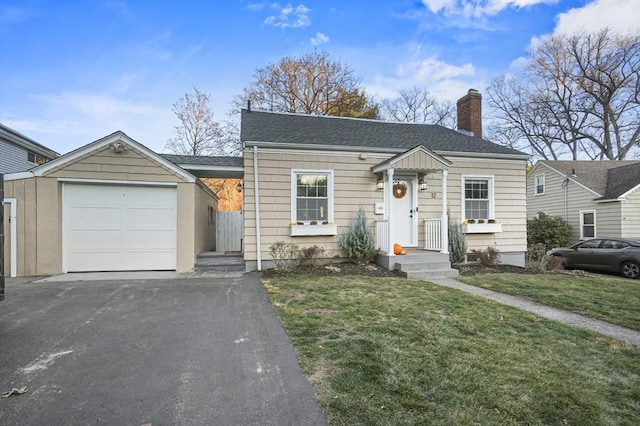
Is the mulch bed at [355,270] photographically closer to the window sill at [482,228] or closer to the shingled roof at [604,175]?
the window sill at [482,228]

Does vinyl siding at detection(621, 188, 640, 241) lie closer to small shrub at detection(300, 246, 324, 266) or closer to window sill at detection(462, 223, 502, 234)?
window sill at detection(462, 223, 502, 234)

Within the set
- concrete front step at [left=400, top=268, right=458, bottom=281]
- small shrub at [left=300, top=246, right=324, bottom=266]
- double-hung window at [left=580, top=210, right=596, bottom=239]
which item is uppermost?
double-hung window at [left=580, top=210, right=596, bottom=239]

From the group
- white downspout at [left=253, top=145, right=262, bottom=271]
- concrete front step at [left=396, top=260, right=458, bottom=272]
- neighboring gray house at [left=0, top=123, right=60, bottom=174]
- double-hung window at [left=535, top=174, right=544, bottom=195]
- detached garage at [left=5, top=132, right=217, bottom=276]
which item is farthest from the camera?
double-hung window at [left=535, top=174, right=544, bottom=195]

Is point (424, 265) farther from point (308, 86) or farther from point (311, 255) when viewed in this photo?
point (308, 86)

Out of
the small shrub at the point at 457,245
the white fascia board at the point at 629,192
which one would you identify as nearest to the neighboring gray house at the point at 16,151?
the small shrub at the point at 457,245

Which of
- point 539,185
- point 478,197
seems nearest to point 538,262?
point 478,197

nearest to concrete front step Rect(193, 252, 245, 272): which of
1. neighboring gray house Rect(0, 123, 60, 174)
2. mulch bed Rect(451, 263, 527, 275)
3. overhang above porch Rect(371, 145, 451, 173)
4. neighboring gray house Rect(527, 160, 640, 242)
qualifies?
overhang above porch Rect(371, 145, 451, 173)

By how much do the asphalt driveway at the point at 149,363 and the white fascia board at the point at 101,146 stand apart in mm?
3500

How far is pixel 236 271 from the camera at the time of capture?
8.54 metres

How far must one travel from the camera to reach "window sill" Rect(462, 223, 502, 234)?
9984 millimetres

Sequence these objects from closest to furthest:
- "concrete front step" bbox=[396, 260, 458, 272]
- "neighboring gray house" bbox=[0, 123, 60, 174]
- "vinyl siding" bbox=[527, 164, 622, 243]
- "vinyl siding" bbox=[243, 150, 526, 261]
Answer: "concrete front step" bbox=[396, 260, 458, 272] < "vinyl siding" bbox=[243, 150, 526, 261] < "neighboring gray house" bbox=[0, 123, 60, 174] < "vinyl siding" bbox=[527, 164, 622, 243]

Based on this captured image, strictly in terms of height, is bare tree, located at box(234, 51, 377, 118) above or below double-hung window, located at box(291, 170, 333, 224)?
above

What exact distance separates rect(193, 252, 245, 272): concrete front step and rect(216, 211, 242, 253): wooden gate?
289 centimetres

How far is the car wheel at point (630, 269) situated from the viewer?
1036 cm
